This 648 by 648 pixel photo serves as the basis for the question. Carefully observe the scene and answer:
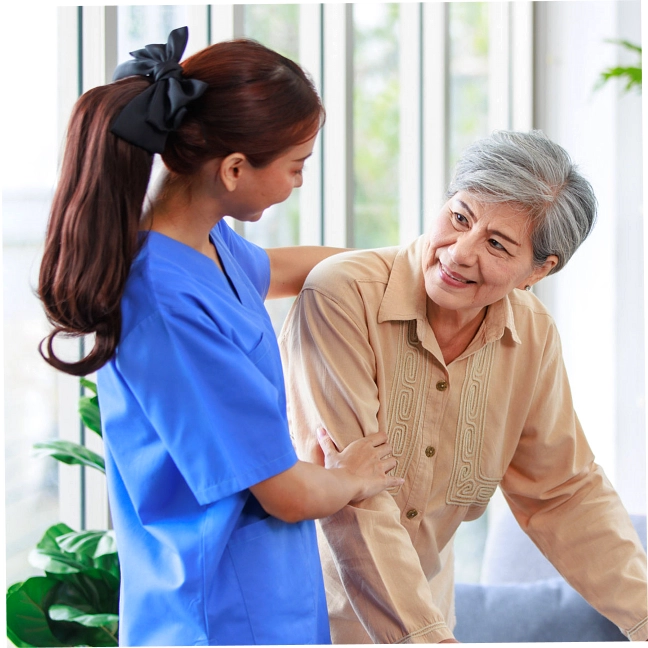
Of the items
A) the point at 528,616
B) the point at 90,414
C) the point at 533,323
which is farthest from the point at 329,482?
the point at 528,616

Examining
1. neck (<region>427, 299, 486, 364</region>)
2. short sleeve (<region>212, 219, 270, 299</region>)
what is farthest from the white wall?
short sleeve (<region>212, 219, 270, 299</region>)

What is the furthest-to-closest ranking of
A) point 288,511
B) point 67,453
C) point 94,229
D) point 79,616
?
point 67,453 < point 79,616 < point 288,511 < point 94,229

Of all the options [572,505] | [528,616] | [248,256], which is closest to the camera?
[248,256]

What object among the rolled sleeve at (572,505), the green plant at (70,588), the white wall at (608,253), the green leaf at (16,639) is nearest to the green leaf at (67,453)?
the green plant at (70,588)

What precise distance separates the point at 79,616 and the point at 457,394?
0.93 metres

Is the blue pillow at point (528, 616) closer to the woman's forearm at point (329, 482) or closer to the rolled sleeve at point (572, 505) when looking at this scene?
the rolled sleeve at point (572, 505)

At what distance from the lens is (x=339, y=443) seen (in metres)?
1.30

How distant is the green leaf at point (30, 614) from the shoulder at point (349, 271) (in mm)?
922

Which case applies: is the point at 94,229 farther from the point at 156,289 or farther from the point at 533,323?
the point at 533,323

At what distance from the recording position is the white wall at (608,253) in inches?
119

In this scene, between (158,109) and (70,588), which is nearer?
(158,109)

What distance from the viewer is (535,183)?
129cm

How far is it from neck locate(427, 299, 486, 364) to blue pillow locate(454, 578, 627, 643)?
956mm

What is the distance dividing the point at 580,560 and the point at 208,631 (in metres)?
0.77
